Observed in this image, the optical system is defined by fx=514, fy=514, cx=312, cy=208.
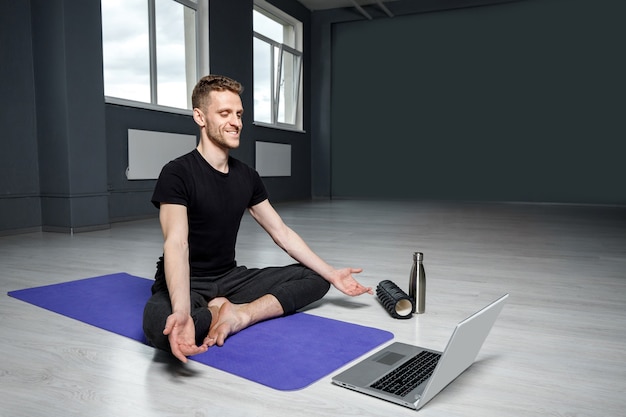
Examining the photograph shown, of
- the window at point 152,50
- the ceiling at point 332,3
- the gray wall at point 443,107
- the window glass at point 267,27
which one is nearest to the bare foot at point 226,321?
the gray wall at point 443,107

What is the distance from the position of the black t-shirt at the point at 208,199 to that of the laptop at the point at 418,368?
0.67 m

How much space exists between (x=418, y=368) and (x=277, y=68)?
7.09 meters

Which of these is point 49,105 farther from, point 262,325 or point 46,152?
point 262,325

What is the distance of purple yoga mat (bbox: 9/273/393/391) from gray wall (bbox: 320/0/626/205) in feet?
22.3

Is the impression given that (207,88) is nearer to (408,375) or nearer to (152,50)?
(408,375)

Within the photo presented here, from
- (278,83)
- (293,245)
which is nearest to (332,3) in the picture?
(278,83)

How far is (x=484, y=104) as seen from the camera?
8141 mm

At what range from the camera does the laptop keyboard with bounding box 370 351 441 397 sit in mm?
1307

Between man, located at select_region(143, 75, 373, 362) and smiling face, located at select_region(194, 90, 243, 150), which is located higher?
smiling face, located at select_region(194, 90, 243, 150)

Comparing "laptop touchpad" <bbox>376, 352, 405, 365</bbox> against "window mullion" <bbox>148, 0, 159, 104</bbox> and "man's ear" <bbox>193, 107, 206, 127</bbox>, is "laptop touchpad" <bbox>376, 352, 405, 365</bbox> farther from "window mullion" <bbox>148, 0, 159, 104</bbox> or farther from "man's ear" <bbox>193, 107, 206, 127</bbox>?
"window mullion" <bbox>148, 0, 159, 104</bbox>

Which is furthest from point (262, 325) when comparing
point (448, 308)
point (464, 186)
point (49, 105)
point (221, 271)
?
point (464, 186)

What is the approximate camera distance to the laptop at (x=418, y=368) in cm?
120

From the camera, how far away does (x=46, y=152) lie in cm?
433

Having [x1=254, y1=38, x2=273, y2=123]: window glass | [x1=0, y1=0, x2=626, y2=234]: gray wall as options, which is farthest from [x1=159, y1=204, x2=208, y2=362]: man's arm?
[x1=254, y1=38, x2=273, y2=123]: window glass
